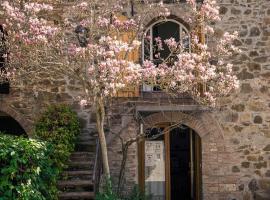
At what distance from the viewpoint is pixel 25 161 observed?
8.05 metres

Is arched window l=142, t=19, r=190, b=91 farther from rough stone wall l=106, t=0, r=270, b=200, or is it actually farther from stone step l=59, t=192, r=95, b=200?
stone step l=59, t=192, r=95, b=200

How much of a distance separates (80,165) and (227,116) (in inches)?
147

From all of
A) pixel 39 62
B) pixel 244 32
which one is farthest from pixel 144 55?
pixel 39 62

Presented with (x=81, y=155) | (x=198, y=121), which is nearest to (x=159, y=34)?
(x=198, y=121)

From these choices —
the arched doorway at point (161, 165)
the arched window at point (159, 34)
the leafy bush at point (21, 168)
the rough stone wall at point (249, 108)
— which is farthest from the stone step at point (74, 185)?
the rough stone wall at point (249, 108)

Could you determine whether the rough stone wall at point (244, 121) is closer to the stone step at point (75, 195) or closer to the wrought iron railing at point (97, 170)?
the wrought iron railing at point (97, 170)

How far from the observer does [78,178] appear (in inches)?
431

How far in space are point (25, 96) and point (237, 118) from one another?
521 centimetres

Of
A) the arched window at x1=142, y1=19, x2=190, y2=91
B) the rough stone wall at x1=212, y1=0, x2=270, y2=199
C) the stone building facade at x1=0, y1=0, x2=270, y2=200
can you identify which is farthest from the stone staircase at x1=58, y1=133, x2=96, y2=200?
the rough stone wall at x1=212, y1=0, x2=270, y2=199

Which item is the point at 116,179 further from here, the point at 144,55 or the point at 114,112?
the point at 144,55

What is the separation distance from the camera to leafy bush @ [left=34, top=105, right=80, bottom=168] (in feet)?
35.6

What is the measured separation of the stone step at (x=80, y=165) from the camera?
1129cm

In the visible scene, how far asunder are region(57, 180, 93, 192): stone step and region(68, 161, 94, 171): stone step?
652 millimetres

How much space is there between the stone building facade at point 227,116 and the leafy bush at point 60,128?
31.0 inches
